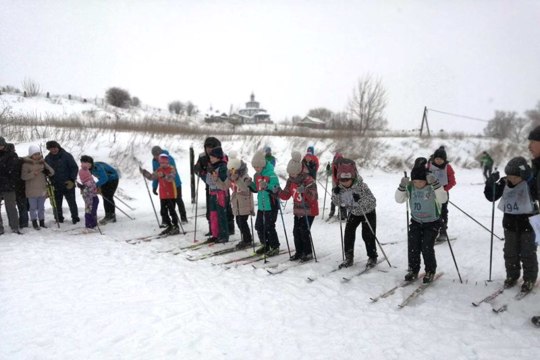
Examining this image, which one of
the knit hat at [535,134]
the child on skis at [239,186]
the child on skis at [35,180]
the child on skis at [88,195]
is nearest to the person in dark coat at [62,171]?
the child on skis at [35,180]

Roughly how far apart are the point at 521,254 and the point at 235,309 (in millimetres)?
3614

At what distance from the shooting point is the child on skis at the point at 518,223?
4.32 metres

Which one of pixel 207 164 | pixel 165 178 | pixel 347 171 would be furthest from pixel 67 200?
pixel 347 171

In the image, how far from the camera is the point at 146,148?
49.5 ft

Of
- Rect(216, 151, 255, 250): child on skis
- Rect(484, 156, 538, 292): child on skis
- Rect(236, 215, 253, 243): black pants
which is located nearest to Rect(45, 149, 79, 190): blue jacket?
Rect(216, 151, 255, 250): child on skis

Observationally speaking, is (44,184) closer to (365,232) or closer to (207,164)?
(207,164)

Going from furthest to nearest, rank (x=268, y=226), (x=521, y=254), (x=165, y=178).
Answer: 1. (x=165, y=178)
2. (x=268, y=226)
3. (x=521, y=254)

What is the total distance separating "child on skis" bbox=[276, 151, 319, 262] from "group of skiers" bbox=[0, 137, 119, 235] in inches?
188

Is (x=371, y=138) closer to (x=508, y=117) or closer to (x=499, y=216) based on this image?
(x=499, y=216)

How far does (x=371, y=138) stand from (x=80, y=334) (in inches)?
848

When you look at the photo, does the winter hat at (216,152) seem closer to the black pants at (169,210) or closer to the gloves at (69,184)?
the black pants at (169,210)

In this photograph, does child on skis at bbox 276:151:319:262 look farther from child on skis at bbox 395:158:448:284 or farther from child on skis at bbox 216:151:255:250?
child on skis at bbox 395:158:448:284

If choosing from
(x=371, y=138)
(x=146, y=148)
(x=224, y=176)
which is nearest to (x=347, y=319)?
(x=224, y=176)

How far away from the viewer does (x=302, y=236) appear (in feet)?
19.5
